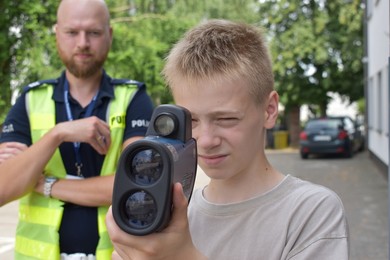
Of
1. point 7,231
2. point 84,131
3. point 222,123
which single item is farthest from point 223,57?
point 7,231

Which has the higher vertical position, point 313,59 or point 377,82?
point 313,59

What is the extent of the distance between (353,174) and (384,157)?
103 cm

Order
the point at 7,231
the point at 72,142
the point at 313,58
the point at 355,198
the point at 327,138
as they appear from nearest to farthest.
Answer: the point at 72,142, the point at 7,231, the point at 355,198, the point at 327,138, the point at 313,58

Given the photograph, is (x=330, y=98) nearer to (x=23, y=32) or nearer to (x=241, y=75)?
(x=23, y=32)

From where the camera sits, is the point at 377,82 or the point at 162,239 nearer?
the point at 162,239

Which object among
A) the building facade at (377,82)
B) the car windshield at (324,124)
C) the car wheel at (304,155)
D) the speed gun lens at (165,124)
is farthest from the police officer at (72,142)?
the car wheel at (304,155)

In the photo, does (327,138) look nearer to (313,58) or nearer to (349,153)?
(349,153)

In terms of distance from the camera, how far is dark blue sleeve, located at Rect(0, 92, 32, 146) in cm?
231

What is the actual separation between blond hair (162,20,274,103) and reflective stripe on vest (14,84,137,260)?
0.75m

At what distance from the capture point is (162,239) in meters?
1.12

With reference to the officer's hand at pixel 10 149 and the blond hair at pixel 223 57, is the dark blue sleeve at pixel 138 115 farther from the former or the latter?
the blond hair at pixel 223 57

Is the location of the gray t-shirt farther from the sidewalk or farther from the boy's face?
the sidewalk

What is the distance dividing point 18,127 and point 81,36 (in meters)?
0.45

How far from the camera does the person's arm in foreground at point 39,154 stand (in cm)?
210
